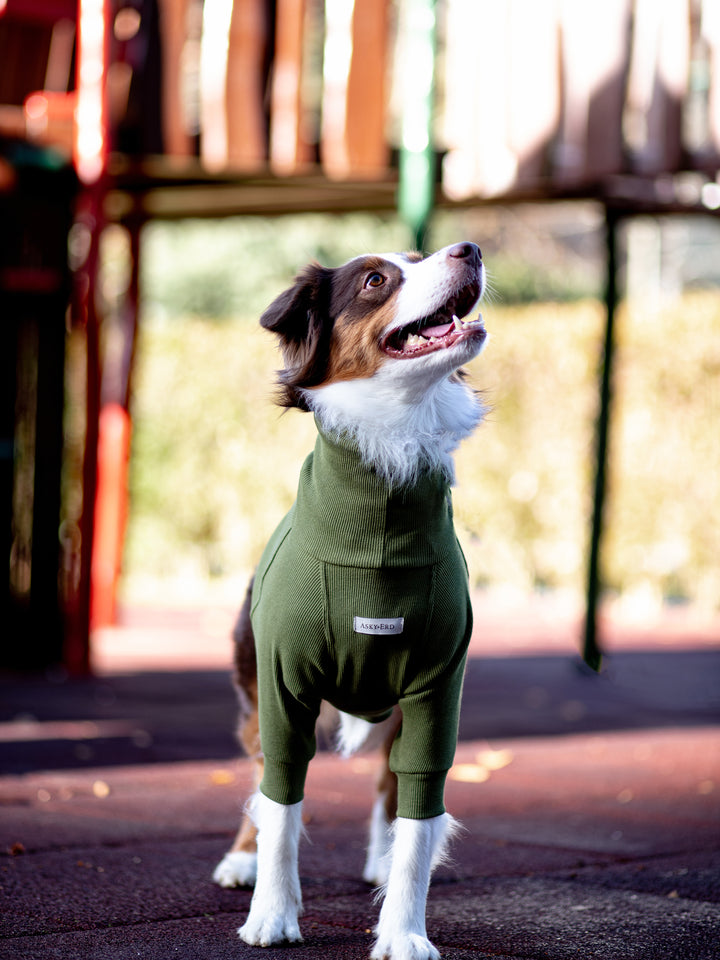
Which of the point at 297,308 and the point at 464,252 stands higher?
the point at 464,252

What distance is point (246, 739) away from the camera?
3.82 meters

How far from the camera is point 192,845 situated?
4.20 meters

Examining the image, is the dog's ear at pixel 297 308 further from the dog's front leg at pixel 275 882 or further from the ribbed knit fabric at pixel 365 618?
the dog's front leg at pixel 275 882

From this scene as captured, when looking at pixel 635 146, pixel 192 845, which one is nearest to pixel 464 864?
pixel 192 845

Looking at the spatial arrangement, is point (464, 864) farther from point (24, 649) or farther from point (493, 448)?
point (493, 448)

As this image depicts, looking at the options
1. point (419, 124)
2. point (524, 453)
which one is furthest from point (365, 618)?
point (524, 453)

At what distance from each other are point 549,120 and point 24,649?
192 inches

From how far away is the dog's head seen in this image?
3158mm

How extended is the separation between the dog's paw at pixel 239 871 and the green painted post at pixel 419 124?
4843 millimetres

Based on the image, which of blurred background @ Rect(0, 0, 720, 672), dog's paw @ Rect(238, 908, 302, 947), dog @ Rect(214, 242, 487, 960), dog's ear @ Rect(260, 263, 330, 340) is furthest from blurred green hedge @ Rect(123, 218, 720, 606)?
dog's paw @ Rect(238, 908, 302, 947)

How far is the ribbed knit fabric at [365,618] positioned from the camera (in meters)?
3.05

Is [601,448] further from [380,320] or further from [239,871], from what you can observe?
[380,320]

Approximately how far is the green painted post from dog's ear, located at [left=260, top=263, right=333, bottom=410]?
4486 millimetres

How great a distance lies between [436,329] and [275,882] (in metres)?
1.44
